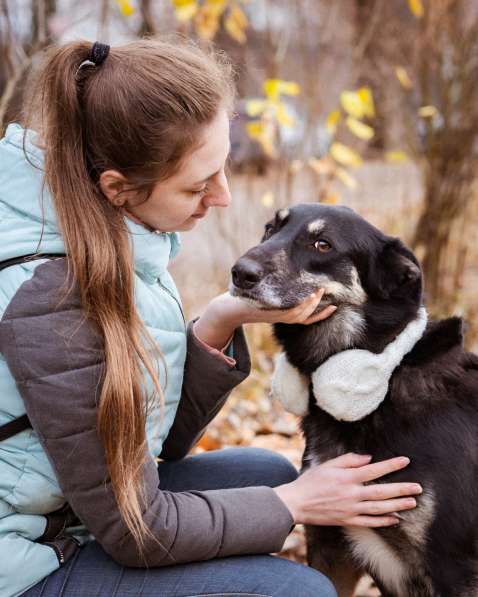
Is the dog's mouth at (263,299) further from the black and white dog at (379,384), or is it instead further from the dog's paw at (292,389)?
the dog's paw at (292,389)

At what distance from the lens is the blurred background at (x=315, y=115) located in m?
4.35

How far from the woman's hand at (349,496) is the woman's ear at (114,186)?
3.07 ft

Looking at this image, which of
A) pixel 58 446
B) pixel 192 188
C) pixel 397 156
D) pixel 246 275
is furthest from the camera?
pixel 397 156

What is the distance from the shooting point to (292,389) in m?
2.38

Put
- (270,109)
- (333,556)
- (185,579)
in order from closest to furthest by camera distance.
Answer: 1. (185,579)
2. (333,556)
3. (270,109)

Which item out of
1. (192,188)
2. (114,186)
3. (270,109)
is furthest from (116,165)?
(270,109)

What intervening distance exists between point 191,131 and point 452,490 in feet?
4.14

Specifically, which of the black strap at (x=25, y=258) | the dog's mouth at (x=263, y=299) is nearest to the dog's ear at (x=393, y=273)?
the dog's mouth at (x=263, y=299)

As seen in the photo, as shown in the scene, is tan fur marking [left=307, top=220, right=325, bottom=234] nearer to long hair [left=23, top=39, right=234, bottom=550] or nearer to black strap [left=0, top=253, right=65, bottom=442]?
long hair [left=23, top=39, right=234, bottom=550]

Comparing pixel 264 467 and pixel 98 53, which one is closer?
pixel 98 53

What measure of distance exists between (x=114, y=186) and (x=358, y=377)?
0.91 m

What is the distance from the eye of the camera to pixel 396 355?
218cm

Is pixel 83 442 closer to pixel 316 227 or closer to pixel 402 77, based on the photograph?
pixel 316 227

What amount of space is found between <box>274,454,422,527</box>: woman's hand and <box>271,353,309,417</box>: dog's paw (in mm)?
332
